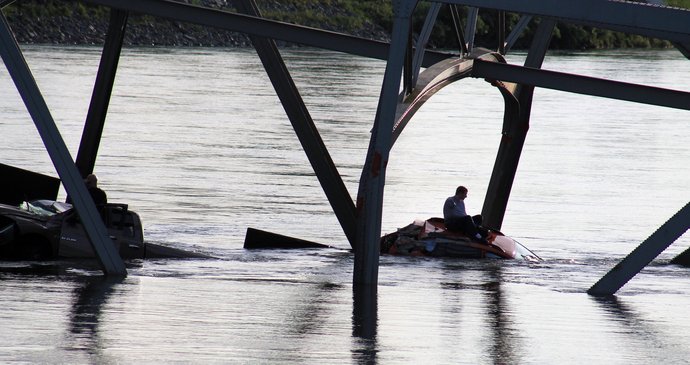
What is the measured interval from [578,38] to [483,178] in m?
82.7

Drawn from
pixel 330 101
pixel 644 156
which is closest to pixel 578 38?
pixel 330 101

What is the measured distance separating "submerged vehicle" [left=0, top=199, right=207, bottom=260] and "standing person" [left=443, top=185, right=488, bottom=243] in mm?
6084

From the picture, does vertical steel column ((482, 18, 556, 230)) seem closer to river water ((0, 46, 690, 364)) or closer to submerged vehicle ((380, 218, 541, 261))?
river water ((0, 46, 690, 364))

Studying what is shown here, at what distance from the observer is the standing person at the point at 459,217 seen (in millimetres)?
25094

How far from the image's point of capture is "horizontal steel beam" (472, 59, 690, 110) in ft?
64.8

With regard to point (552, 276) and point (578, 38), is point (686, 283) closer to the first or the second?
point (552, 276)

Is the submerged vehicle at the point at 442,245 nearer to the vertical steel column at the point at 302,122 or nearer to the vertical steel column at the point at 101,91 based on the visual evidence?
the vertical steel column at the point at 302,122

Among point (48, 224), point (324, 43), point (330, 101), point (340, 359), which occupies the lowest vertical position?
point (340, 359)

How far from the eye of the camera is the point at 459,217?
25.2m

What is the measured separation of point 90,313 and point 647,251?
23.5ft

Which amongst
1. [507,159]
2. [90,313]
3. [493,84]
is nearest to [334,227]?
[507,159]

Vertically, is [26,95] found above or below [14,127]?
below

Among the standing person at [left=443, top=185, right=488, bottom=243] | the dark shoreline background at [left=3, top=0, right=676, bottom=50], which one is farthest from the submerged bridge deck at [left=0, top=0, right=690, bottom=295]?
the dark shoreline background at [left=3, top=0, right=676, bottom=50]

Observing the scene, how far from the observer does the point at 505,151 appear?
28109mm
